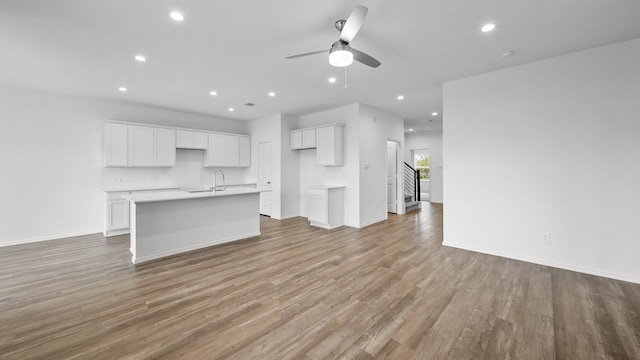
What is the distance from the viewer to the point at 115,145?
5.07m

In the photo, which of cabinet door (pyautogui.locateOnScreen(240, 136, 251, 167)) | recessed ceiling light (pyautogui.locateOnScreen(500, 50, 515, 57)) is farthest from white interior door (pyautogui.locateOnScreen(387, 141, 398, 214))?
cabinet door (pyautogui.locateOnScreen(240, 136, 251, 167))

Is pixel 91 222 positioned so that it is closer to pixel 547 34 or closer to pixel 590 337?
pixel 590 337

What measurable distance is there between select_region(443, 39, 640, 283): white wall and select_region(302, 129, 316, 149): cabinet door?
292 centimetres

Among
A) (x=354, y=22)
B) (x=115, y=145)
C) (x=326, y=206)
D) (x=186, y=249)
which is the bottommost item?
(x=186, y=249)

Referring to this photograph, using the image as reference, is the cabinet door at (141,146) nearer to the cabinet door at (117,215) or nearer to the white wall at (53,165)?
the white wall at (53,165)

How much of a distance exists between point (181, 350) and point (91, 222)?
5.02 metres

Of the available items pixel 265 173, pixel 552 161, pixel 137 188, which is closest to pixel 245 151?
pixel 265 173

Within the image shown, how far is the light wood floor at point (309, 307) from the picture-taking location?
1789 mm

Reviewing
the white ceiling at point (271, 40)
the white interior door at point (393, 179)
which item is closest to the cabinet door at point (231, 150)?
the white ceiling at point (271, 40)

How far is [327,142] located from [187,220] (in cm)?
326

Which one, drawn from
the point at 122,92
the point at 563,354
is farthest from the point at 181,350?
the point at 122,92

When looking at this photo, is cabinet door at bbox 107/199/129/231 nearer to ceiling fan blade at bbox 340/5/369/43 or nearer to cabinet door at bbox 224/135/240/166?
cabinet door at bbox 224/135/240/166

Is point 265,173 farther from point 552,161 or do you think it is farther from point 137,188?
point 552,161

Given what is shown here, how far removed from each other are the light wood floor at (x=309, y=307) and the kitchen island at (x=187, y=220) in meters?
0.31
